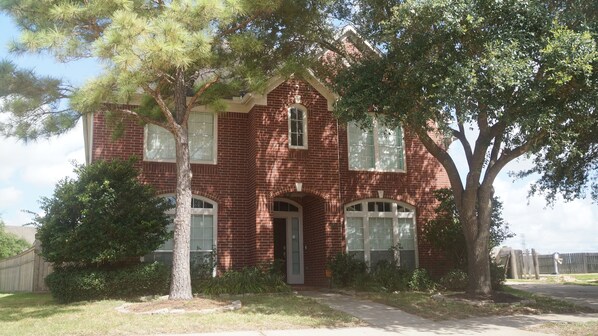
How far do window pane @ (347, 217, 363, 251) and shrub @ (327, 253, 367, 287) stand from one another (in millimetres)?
1107

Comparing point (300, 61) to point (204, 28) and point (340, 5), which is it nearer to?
point (340, 5)

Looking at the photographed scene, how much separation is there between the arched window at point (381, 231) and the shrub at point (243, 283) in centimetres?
338

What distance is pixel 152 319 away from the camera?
9688mm

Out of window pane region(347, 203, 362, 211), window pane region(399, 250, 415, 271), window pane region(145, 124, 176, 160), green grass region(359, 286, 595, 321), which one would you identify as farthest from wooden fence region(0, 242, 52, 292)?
window pane region(399, 250, 415, 271)

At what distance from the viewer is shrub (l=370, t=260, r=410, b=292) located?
14883 mm

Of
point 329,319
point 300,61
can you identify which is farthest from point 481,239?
point 300,61

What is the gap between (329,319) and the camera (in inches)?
402

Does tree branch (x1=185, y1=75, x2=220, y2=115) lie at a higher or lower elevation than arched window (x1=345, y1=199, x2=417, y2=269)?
higher

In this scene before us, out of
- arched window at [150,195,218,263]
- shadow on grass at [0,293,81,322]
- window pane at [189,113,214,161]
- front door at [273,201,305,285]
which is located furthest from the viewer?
front door at [273,201,305,285]

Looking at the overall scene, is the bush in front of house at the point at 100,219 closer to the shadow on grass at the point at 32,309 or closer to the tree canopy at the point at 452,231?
the shadow on grass at the point at 32,309

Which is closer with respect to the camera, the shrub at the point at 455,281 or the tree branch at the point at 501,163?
the tree branch at the point at 501,163

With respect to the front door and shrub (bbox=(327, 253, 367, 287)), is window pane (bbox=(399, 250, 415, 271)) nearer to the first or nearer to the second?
shrub (bbox=(327, 253, 367, 287))

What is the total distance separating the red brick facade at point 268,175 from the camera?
15398 mm

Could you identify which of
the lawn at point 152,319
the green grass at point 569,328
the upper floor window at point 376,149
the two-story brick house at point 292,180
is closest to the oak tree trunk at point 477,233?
the green grass at point 569,328
